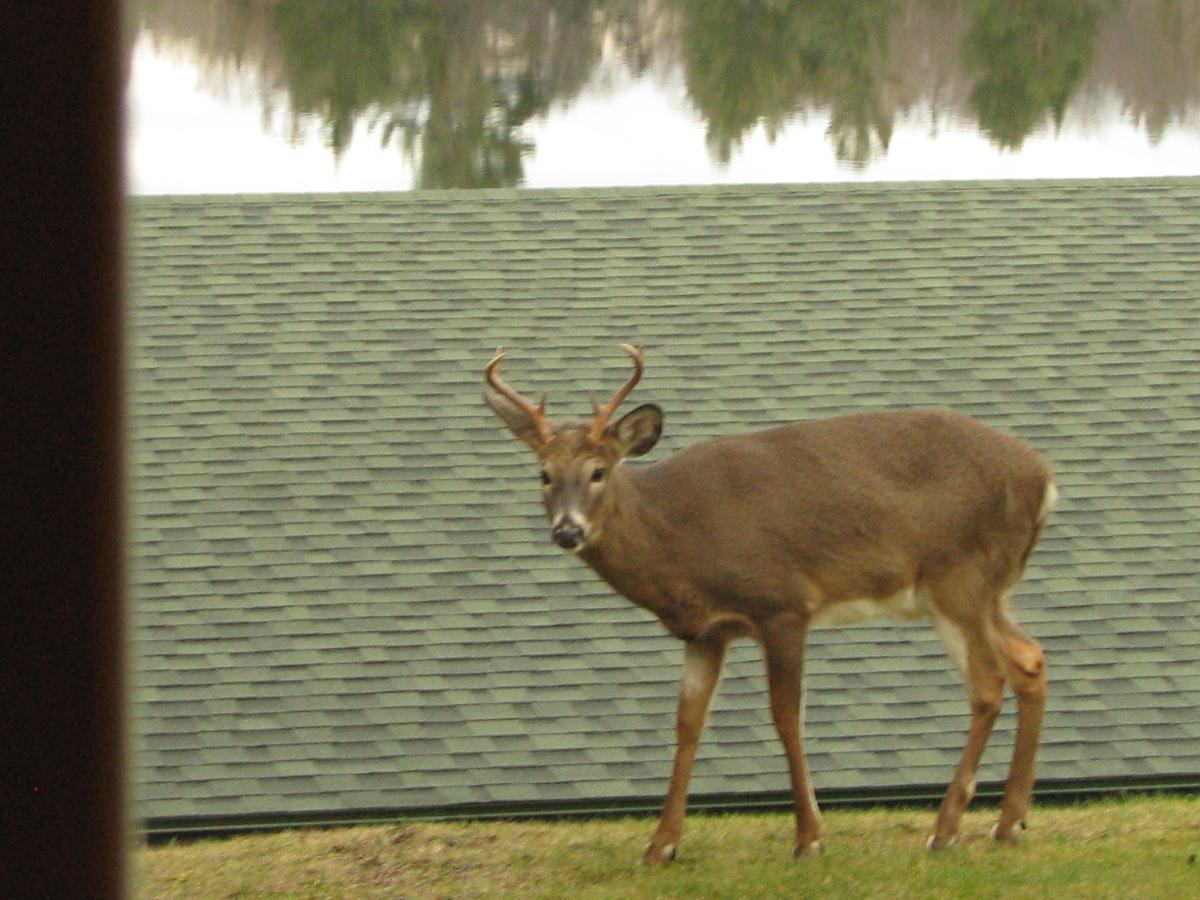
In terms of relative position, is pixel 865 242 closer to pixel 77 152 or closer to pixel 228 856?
pixel 228 856

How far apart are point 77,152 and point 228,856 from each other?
831 centimetres

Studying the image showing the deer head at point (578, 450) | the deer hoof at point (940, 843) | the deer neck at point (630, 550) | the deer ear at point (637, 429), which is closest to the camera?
the deer head at point (578, 450)

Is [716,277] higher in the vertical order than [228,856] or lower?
higher

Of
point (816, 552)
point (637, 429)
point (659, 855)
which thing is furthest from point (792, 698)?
point (637, 429)

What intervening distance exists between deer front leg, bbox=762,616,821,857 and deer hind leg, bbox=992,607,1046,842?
919mm

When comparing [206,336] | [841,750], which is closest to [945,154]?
[206,336]

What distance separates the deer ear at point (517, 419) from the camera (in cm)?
774

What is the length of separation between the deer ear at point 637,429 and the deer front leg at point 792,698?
0.98 meters

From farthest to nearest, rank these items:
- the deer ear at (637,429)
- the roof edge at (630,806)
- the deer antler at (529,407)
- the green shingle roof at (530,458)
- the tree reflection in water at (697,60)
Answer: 1. the tree reflection in water at (697,60)
2. the green shingle roof at (530,458)
3. the roof edge at (630,806)
4. the deer ear at (637,429)
5. the deer antler at (529,407)

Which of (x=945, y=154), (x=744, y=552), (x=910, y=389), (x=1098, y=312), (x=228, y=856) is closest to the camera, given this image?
(x=744, y=552)

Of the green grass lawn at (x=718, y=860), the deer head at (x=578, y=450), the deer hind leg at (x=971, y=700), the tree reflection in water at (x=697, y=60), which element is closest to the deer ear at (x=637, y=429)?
the deer head at (x=578, y=450)

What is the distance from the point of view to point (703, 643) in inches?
316

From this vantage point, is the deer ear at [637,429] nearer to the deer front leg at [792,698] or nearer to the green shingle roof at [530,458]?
the deer front leg at [792,698]

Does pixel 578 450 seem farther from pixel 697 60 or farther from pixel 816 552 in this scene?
pixel 697 60
